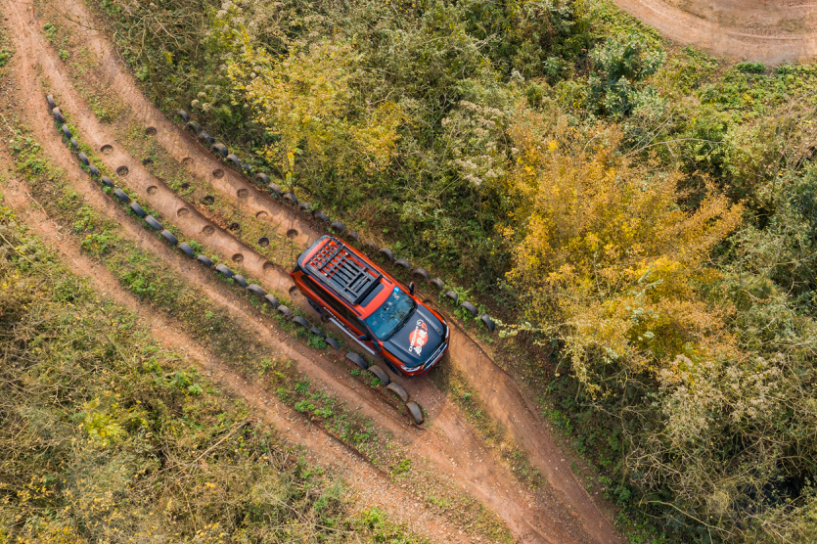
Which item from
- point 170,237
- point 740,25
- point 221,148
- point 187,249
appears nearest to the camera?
point 187,249

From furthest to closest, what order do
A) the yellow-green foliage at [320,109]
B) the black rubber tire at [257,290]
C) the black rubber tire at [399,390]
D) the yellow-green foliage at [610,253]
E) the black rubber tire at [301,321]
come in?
the black rubber tire at [257,290]
the black rubber tire at [301,321]
the yellow-green foliage at [320,109]
the black rubber tire at [399,390]
the yellow-green foliage at [610,253]

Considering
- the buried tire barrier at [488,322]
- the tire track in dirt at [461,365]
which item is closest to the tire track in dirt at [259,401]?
the tire track in dirt at [461,365]

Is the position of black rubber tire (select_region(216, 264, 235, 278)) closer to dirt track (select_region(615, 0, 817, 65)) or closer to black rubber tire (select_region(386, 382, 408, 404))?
black rubber tire (select_region(386, 382, 408, 404))

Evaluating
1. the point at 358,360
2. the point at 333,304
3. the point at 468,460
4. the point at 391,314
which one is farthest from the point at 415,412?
the point at 333,304

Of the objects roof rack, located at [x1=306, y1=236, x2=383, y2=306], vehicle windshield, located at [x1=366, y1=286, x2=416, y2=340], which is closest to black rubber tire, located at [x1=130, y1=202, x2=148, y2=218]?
roof rack, located at [x1=306, y1=236, x2=383, y2=306]

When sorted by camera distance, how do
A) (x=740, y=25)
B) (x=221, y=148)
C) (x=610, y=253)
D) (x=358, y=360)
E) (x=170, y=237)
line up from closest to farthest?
(x=610, y=253) < (x=358, y=360) < (x=170, y=237) < (x=221, y=148) < (x=740, y=25)

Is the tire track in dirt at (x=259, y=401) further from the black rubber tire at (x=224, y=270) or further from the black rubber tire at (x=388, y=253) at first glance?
the black rubber tire at (x=388, y=253)

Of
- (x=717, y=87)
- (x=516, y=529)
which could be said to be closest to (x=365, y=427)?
(x=516, y=529)

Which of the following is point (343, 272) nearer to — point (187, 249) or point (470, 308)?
point (470, 308)
